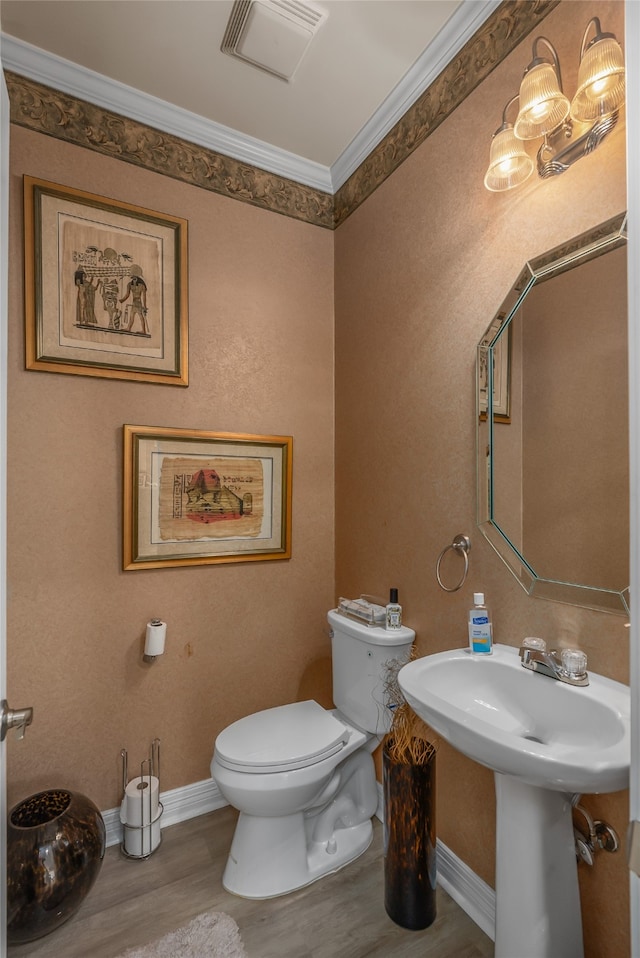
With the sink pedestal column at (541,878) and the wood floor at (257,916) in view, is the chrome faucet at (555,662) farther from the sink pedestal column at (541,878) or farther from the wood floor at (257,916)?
the wood floor at (257,916)

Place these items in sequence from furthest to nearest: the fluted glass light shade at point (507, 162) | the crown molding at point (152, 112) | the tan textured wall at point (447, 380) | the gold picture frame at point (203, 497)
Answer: the gold picture frame at point (203, 497) < the crown molding at point (152, 112) < the fluted glass light shade at point (507, 162) < the tan textured wall at point (447, 380)

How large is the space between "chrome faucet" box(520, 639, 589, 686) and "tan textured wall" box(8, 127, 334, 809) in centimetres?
121

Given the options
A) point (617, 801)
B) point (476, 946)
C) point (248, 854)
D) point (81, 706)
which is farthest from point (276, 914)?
point (617, 801)

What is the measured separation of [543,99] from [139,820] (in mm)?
2582

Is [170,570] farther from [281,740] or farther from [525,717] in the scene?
[525,717]

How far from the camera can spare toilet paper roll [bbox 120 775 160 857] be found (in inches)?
71.4

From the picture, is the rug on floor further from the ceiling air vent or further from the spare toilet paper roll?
the ceiling air vent

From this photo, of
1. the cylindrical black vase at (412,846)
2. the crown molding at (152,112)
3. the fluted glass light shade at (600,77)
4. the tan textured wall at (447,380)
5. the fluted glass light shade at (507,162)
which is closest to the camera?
the fluted glass light shade at (600,77)

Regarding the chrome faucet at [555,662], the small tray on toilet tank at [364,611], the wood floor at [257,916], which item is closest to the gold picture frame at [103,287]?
the small tray on toilet tank at [364,611]

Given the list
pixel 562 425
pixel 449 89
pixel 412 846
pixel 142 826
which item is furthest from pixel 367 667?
pixel 449 89

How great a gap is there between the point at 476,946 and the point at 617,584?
3.82 ft

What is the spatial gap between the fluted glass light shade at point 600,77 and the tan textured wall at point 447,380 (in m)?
0.07

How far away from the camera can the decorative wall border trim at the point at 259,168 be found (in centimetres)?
154

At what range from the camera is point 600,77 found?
3.79ft
